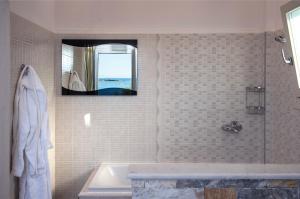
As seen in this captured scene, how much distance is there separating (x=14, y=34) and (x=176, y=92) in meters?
1.86

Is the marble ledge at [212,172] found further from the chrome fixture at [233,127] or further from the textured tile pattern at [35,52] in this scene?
the chrome fixture at [233,127]

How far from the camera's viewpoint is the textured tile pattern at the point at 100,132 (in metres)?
3.87

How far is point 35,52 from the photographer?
3.27m

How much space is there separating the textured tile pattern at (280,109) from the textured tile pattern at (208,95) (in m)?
0.10

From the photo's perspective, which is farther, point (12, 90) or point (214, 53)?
point (214, 53)

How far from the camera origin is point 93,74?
151 inches

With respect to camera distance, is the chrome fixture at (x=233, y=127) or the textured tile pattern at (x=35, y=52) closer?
the textured tile pattern at (x=35, y=52)

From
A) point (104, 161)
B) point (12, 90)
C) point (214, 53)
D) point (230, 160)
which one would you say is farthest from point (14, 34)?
point (230, 160)

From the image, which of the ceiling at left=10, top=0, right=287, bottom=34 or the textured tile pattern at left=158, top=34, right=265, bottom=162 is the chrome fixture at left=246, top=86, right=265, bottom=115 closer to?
the textured tile pattern at left=158, top=34, right=265, bottom=162

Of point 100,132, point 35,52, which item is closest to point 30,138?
point 35,52

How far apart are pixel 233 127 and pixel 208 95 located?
464 mm

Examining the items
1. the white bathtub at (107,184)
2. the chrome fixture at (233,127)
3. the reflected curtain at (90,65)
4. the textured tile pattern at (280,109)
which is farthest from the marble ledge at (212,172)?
the reflected curtain at (90,65)

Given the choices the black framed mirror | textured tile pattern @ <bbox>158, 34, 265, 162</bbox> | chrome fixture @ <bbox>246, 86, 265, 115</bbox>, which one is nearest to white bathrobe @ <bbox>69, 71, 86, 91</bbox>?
the black framed mirror

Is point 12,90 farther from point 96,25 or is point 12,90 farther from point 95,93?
point 96,25
